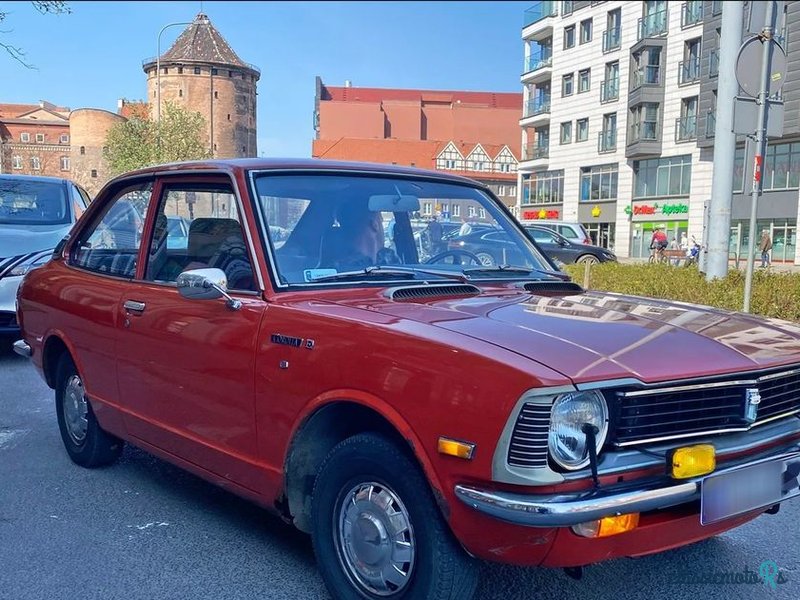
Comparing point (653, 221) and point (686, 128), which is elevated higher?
point (686, 128)

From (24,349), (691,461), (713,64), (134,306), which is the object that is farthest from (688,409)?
(713,64)

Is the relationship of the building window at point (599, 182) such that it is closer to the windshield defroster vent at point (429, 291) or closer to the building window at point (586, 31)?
the building window at point (586, 31)

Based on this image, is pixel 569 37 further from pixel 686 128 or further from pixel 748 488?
pixel 748 488

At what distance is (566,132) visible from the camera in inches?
2051

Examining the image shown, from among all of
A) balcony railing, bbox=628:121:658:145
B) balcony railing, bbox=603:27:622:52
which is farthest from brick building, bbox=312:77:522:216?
balcony railing, bbox=628:121:658:145

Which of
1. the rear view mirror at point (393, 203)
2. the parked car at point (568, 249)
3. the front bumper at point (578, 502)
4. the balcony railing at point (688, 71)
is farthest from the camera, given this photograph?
the balcony railing at point (688, 71)

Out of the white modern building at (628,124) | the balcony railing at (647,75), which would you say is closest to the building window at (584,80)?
the white modern building at (628,124)

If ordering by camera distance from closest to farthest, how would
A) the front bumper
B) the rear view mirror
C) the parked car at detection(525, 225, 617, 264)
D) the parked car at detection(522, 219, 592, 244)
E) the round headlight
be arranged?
the front bumper, the round headlight, the rear view mirror, the parked car at detection(525, 225, 617, 264), the parked car at detection(522, 219, 592, 244)

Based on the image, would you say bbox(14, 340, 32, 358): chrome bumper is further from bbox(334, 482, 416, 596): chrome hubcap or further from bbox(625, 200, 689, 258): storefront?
bbox(625, 200, 689, 258): storefront

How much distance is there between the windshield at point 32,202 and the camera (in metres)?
9.75

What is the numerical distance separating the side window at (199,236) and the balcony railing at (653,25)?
38.8m

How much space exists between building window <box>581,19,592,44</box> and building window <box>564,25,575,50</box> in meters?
0.91

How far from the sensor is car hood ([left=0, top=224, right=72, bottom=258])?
28.8 feet

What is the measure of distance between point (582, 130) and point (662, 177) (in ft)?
24.9
